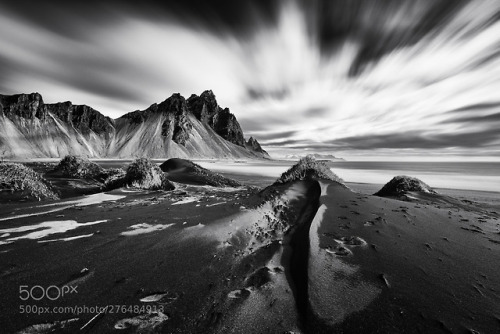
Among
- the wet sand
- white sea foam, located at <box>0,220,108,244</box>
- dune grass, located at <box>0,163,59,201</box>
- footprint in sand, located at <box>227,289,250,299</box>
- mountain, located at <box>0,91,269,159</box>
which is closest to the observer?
the wet sand

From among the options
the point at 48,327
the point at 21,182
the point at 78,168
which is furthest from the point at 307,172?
the point at 78,168

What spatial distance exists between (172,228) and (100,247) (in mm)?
1023

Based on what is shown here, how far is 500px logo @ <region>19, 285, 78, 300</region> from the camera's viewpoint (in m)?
1.85

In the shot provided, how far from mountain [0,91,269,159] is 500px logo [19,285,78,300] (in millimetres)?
123814

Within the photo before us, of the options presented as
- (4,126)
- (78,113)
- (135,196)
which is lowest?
(135,196)

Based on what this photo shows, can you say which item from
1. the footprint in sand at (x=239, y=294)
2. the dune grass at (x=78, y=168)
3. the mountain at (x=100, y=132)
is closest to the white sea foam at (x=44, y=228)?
the footprint in sand at (x=239, y=294)

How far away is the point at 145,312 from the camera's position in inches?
68.9

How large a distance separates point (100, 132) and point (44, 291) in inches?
6941

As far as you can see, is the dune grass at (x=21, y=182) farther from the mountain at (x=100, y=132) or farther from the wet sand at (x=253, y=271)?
the mountain at (x=100, y=132)

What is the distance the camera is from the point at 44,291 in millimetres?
1938

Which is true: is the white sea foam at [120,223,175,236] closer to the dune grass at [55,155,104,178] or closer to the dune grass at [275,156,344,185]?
the dune grass at [275,156,344,185]

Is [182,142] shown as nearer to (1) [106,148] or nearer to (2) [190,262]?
(1) [106,148]

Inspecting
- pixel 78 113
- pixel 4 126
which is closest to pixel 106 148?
pixel 78 113

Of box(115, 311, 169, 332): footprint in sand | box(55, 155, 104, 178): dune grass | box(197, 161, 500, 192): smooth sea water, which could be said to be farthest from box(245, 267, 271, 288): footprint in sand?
box(197, 161, 500, 192): smooth sea water
